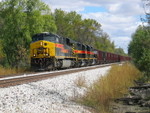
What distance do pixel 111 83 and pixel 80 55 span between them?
20.8 meters

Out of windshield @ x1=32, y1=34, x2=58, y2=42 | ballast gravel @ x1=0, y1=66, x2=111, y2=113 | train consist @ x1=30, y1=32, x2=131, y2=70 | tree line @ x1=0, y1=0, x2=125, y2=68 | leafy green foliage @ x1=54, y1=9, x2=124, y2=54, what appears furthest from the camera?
leafy green foliage @ x1=54, y1=9, x2=124, y2=54

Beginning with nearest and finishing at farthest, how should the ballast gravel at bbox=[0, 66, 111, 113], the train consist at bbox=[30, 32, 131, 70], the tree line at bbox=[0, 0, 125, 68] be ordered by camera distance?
the ballast gravel at bbox=[0, 66, 111, 113], the train consist at bbox=[30, 32, 131, 70], the tree line at bbox=[0, 0, 125, 68]

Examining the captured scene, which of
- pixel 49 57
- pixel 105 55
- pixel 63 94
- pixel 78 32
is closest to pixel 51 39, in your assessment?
pixel 49 57

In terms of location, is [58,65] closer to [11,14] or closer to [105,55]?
[11,14]

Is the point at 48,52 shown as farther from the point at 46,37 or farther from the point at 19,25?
the point at 19,25

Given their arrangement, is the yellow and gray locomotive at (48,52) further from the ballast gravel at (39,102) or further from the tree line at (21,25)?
the ballast gravel at (39,102)

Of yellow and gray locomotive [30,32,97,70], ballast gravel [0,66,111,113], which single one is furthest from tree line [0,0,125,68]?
ballast gravel [0,66,111,113]

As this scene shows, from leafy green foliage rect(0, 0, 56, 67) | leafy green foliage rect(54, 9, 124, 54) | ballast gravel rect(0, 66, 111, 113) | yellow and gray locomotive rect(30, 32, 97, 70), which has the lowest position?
ballast gravel rect(0, 66, 111, 113)

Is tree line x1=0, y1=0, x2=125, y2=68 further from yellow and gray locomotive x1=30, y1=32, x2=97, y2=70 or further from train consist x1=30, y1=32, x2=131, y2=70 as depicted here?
yellow and gray locomotive x1=30, y1=32, x2=97, y2=70

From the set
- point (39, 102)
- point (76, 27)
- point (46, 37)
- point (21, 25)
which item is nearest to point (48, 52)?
point (46, 37)

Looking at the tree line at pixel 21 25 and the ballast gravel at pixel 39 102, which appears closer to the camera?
the ballast gravel at pixel 39 102

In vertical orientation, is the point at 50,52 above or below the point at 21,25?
below

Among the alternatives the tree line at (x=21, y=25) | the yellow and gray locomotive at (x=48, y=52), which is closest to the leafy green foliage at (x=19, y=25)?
the tree line at (x=21, y=25)

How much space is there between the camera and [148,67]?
2361 cm
